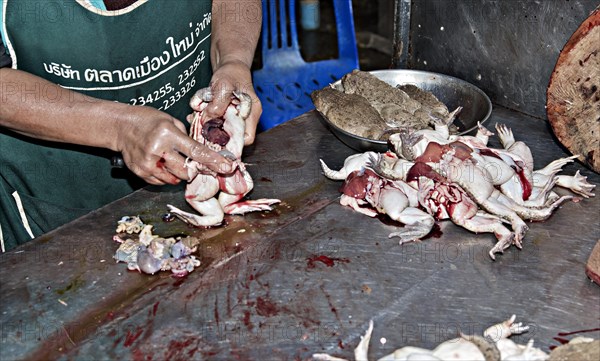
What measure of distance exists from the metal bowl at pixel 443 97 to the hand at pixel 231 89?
14.8 inches

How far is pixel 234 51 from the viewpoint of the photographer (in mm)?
3240

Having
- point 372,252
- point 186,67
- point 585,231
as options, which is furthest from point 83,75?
point 585,231

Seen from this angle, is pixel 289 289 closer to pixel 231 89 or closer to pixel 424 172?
pixel 424 172

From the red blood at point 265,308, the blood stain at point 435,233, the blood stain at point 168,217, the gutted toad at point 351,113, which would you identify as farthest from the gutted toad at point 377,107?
the red blood at point 265,308

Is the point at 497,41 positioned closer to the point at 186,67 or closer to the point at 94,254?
the point at 186,67

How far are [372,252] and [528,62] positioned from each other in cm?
140

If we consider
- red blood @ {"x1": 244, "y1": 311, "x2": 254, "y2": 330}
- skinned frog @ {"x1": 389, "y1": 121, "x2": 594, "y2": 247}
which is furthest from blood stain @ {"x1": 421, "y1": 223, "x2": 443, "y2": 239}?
red blood @ {"x1": 244, "y1": 311, "x2": 254, "y2": 330}

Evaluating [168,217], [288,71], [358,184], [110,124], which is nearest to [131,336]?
[168,217]

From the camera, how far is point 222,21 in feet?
11.2

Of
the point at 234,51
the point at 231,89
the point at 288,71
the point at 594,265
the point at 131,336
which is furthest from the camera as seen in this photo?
the point at 288,71

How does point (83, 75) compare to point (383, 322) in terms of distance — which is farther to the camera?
point (83, 75)

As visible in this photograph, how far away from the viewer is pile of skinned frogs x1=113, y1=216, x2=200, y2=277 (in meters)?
2.50

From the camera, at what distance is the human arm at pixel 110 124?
263 cm

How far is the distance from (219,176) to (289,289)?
22.8 inches
